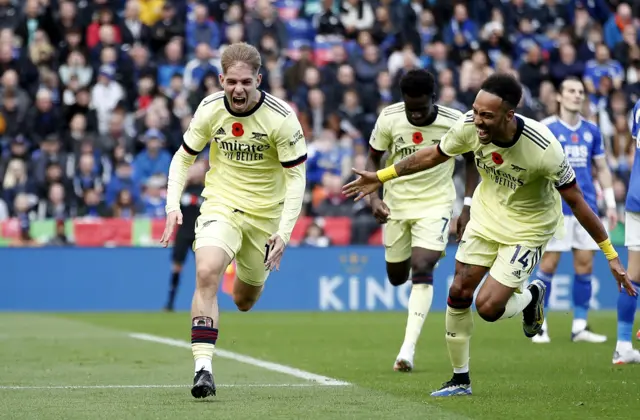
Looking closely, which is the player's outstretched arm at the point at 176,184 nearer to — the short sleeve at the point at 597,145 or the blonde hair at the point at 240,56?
the blonde hair at the point at 240,56

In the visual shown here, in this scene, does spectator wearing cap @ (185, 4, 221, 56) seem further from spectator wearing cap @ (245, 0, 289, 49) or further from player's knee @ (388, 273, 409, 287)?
player's knee @ (388, 273, 409, 287)

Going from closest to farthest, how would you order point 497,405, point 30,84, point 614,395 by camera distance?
point 497,405, point 614,395, point 30,84

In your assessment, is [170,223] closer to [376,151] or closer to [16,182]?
[376,151]

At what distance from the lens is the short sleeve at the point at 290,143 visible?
9039mm

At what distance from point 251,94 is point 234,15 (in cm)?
1547

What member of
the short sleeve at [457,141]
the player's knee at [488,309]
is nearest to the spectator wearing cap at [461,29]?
the player's knee at [488,309]

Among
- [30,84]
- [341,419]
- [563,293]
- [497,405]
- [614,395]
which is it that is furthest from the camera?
[30,84]

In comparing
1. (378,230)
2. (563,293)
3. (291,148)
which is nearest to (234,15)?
(378,230)

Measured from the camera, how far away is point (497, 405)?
8156mm

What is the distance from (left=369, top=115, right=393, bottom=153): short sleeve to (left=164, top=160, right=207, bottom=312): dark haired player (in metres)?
8.29

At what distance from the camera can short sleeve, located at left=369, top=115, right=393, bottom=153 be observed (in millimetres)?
11367

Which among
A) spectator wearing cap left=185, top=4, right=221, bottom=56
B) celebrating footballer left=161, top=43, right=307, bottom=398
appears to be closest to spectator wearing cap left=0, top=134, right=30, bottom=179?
spectator wearing cap left=185, top=4, right=221, bottom=56

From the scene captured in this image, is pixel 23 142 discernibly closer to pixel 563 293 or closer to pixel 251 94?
pixel 563 293

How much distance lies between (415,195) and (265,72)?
12.3 meters
